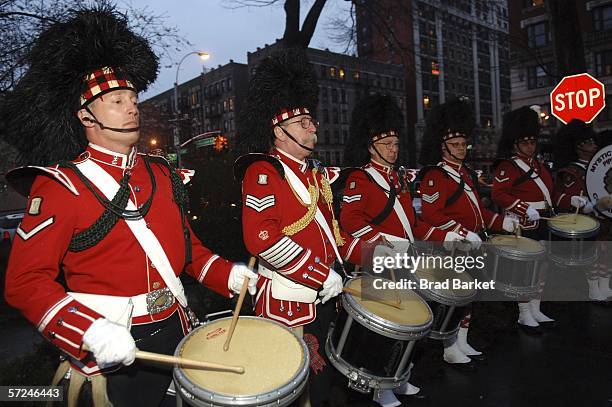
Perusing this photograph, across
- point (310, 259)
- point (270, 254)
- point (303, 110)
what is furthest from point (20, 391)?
point (303, 110)

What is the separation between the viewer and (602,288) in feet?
23.1

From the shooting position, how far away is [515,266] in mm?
4844

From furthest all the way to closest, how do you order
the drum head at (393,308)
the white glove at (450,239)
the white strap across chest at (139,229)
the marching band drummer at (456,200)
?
the marching band drummer at (456,200)
the white glove at (450,239)
the drum head at (393,308)
the white strap across chest at (139,229)

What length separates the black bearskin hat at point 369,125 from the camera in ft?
15.7

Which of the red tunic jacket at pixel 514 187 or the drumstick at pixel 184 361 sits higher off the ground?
the red tunic jacket at pixel 514 187

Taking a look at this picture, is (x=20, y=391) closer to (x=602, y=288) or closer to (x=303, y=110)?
(x=303, y=110)

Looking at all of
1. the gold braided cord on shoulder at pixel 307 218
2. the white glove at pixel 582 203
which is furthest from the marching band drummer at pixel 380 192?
the white glove at pixel 582 203

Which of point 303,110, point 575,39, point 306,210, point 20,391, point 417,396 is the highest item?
point 575,39

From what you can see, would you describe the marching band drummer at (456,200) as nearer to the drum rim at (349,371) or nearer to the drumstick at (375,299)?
the drumstick at (375,299)

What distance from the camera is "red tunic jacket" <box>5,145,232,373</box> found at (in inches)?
75.6

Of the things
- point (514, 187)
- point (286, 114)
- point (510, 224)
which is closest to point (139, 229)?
point (286, 114)

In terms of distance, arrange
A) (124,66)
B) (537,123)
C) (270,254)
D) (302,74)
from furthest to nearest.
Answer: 1. (537,123)
2. (302,74)
3. (270,254)
4. (124,66)

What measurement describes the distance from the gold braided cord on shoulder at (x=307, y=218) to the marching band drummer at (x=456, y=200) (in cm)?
207

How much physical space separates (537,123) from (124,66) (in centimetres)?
612
